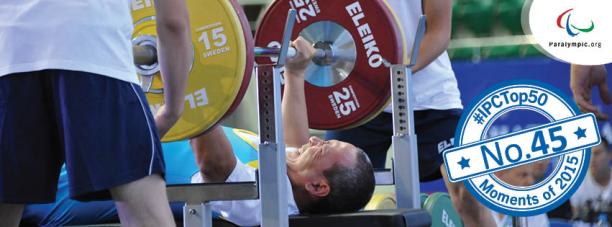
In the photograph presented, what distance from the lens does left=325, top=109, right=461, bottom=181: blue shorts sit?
3734 millimetres

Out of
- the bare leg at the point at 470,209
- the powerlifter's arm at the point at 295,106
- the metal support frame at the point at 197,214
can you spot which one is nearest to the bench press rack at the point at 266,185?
the metal support frame at the point at 197,214

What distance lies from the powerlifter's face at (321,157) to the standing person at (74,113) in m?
0.93

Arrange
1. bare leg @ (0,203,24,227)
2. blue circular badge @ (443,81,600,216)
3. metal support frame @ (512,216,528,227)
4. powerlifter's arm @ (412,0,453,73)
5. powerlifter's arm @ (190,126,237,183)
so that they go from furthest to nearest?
metal support frame @ (512,216,528,227) < blue circular badge @ (443,81,600,216) < powerlifter's arm @ (412,0,453,73) < powerlifter's arm @ (190,126,237,183) < bare leg @ (0,203,24,227)

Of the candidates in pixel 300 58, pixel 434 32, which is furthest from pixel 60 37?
pixel 434 32

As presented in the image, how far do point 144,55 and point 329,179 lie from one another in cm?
63

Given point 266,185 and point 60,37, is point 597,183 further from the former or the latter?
point 60,37

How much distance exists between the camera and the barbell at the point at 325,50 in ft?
9.48

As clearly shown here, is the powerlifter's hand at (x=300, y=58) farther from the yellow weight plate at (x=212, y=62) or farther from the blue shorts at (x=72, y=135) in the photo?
the blue shorts at (x=72, y=135)

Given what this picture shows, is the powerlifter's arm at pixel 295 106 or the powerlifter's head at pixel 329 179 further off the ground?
the powerlifter's arm at pixel 295 106

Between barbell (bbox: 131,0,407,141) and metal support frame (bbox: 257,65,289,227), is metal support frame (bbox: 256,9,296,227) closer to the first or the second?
metal support frame (bbox: 257,65,289,227)

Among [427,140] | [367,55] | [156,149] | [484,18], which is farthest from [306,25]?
[484,18]

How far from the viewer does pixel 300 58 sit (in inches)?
124

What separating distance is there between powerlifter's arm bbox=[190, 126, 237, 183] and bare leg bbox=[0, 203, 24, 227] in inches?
36.5

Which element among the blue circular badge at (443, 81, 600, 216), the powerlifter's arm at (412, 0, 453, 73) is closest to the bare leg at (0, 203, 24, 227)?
the powerlifter's arm at (412, 0, 453, 73)
